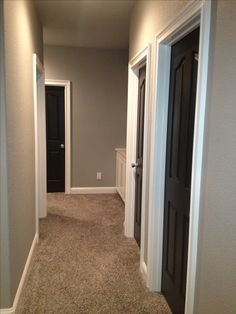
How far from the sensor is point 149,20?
2.53 metres

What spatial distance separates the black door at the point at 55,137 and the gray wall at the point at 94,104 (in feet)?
0.79

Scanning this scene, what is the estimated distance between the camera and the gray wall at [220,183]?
1.24 m

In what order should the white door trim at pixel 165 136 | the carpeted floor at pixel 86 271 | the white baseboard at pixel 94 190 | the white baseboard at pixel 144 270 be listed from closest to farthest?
the white door trim at pixel 165 136, the carpeted floor at pixel 86 271, the white baseboard at pixel 144 270, the white baseboard at pixel 94 190

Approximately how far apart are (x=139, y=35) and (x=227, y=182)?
2.10 m

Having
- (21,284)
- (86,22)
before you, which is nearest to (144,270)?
(21,284)

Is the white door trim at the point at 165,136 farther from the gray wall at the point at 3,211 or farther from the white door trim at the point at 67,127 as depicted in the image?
the white door trim at the point at 67,127

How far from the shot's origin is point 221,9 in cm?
129

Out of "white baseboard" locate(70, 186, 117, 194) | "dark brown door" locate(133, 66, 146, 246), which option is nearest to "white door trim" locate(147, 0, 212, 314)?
"dark brown door" locate(133, 66, 146, 246)

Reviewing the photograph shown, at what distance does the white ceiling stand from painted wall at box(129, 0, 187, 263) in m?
0.24

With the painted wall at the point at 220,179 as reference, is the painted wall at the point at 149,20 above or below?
above

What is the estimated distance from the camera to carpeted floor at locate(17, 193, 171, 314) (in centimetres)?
226

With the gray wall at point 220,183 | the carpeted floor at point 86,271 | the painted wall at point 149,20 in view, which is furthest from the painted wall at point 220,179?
the carpeted floor at point 86,271

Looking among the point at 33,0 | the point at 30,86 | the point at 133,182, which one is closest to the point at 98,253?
the point at 133,182

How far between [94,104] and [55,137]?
0.95m
